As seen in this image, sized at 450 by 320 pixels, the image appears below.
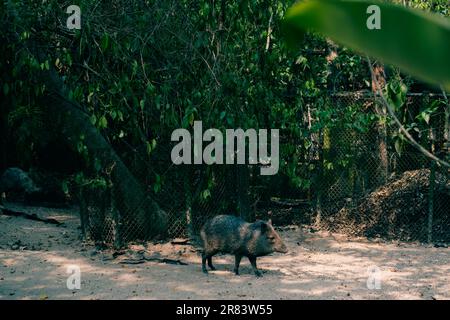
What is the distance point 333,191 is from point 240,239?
3.95m

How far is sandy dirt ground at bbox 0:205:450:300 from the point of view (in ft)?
21.1

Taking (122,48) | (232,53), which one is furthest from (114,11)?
(232,53)

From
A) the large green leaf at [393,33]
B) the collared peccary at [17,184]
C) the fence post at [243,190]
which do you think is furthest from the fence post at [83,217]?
the large green leaf at [393,33]

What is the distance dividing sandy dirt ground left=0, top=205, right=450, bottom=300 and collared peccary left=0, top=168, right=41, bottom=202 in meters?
2.35

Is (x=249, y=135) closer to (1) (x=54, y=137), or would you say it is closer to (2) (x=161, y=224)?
(2) (x=161, y=224)

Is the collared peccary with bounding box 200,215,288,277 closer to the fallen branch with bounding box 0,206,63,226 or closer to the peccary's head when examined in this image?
the peccary's head

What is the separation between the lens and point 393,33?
17.5 inches

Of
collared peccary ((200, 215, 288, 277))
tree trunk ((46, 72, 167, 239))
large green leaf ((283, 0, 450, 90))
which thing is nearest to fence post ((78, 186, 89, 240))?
tree trunk ((46, 72, 167, 239))

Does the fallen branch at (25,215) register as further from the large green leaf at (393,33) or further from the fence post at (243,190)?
the large green leaf at (393,33)

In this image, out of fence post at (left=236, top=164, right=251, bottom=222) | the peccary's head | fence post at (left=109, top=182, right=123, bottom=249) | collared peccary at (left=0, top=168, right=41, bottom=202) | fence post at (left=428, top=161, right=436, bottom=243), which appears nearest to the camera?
the peccary's head

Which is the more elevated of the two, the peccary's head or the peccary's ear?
the peccary's ear

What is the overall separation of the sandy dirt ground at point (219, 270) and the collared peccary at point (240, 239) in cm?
28

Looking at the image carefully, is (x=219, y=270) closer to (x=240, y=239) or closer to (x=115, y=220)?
(x=240, y=239)

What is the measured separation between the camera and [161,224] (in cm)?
921
